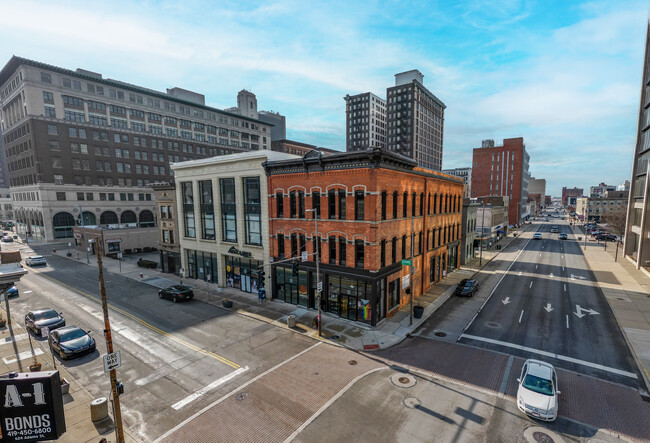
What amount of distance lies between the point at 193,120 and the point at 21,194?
157ft

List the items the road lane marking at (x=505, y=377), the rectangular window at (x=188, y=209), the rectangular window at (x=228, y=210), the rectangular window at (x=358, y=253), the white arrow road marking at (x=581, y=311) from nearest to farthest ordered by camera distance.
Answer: the road lane marking at (x=505, y=377), the rectangular window at (x=358, y=253), the white arrow road marking at (x=581, y=311), the rectangular window at (x=228, y=210), the rectangular window at (x=188, y=209)

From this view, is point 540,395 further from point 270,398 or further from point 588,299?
point 588,299

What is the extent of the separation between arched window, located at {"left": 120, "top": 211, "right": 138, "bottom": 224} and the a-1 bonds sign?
78.8 meters

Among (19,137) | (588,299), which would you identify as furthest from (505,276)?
(19,137)

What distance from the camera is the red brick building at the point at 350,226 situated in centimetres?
2353

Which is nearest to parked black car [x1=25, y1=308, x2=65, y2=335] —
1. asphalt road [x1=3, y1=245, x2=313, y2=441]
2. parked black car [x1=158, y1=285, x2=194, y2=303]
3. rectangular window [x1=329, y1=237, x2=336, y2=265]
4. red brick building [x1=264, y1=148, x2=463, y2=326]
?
asphalt road [x1=3, y1=245, x2=313, y2=441]

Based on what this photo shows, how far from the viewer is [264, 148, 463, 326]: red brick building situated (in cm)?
2353

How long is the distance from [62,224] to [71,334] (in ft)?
223

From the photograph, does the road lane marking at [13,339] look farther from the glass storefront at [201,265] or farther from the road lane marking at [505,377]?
the road lane marking at [505,377]

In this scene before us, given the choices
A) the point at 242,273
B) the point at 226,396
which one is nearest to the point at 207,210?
the point at 242,273

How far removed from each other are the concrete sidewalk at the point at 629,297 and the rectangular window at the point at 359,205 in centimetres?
1866

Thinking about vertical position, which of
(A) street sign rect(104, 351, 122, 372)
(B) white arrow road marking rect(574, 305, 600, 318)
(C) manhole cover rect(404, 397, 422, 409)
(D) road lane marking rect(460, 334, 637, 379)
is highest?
(A) street sign rect(104, 351, 122, 372)

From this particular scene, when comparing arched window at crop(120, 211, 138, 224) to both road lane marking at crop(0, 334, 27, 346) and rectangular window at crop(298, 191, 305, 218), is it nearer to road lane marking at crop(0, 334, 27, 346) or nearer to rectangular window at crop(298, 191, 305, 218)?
road lane marking at crop(0, 334, 27, 346)

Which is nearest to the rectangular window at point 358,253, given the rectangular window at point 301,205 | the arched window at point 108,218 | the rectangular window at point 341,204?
the rectangular window at point 341,204
